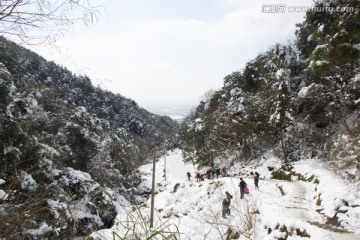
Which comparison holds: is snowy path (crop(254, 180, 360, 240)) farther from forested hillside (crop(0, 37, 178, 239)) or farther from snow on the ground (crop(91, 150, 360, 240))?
forested hillside (crop(0, 37, 178, 239))

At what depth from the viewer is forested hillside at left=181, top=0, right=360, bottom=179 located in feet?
80.3

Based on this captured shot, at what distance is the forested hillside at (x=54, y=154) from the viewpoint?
296 centimetres

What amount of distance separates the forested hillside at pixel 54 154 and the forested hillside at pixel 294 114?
11.7 m

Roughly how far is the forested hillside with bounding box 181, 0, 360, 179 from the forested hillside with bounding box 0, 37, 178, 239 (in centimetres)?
1167

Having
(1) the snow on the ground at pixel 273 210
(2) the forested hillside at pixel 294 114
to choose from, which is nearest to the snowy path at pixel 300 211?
(1) the snow on the ground at pixel 273 210

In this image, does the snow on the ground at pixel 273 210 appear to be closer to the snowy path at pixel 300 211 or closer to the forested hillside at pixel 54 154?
the snowy path at pixel 300 211

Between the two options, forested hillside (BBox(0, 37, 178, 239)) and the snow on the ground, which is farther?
the snow on the ground

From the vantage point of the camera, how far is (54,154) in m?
17.4

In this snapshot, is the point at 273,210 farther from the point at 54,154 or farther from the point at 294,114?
the point at 294,114

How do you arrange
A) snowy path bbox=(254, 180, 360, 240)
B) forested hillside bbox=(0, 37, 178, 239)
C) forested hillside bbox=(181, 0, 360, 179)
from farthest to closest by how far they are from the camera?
forested hillside bbox=(181, 0, 360, 179), snowy path bbox=(254, 180, 360, 240), forested hillside bbox=(0, 37, 178, 239)

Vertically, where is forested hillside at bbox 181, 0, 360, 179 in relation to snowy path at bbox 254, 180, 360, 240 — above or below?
above

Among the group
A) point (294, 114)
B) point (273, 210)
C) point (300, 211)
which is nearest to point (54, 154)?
point (273, 210)

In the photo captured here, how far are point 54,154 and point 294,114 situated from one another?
976 inches

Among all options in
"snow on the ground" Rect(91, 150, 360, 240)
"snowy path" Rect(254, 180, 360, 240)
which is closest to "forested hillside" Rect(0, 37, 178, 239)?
"snow on the ground" Rect(91, 150, 360, 240)
